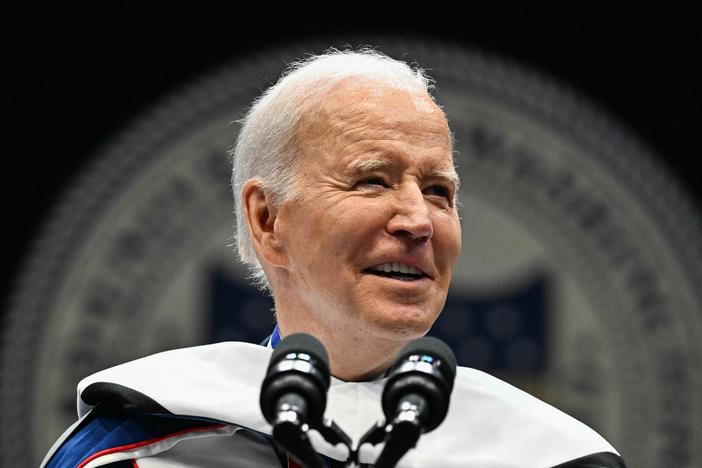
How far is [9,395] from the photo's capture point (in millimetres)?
5414

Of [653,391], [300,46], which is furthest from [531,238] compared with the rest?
[300,46]

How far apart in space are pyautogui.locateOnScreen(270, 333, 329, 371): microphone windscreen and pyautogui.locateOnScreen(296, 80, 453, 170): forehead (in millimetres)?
693

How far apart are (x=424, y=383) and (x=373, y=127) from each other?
81 cm

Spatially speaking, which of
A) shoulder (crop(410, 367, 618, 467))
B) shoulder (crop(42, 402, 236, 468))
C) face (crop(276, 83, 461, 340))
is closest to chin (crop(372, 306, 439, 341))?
face (crop(276, 83, 461, 340))

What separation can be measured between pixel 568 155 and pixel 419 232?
3504 mm

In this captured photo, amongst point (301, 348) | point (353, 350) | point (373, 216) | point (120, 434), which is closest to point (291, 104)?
point (373, 216)

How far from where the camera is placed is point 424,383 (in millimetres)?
1655

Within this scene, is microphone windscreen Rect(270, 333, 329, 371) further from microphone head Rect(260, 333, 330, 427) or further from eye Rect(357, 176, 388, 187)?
eye Rect(357, 176, 388, 187)

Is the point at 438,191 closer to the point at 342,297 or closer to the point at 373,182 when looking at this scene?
the point at 373,182

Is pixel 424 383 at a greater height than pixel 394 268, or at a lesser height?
lesser

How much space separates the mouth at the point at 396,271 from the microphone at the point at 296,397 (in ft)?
2.03

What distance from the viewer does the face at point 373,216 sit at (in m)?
2.26

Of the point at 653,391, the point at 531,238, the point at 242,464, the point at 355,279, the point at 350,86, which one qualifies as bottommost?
the point at 242,464

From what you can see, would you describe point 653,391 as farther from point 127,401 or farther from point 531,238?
point 127,401
